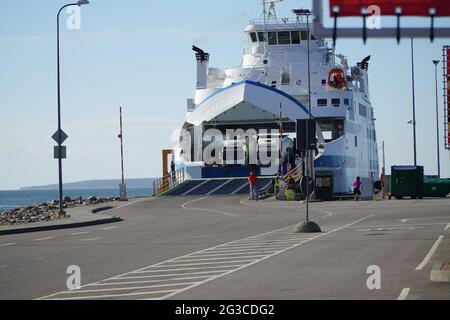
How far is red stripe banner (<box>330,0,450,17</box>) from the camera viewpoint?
1156 cm

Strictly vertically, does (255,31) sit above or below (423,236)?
above

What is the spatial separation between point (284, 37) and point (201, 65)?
6226 millimetres

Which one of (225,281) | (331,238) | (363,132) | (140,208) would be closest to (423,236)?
(331,238)

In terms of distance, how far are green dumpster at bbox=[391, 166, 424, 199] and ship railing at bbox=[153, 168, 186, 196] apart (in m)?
15.3

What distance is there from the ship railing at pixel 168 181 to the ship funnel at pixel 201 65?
22.4 ft

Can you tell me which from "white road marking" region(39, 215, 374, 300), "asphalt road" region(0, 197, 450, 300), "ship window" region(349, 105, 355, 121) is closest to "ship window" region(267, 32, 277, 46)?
"ship window" region(349, 105, 355, 121)

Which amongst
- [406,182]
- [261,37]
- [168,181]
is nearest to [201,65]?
[261,37]

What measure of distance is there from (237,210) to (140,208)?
6354 mm

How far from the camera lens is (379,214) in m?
35.2

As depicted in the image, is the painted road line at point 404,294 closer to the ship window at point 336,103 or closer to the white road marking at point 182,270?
the white road marking at point 182,270

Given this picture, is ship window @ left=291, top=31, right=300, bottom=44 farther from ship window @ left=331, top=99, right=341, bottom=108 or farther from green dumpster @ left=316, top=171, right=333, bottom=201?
green dumpster @ left=316, top=171, right=333, bottom=201

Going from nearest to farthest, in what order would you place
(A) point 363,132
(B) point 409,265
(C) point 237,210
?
(B) point 409,265, (C) point 237,210, (A) point 363,132
